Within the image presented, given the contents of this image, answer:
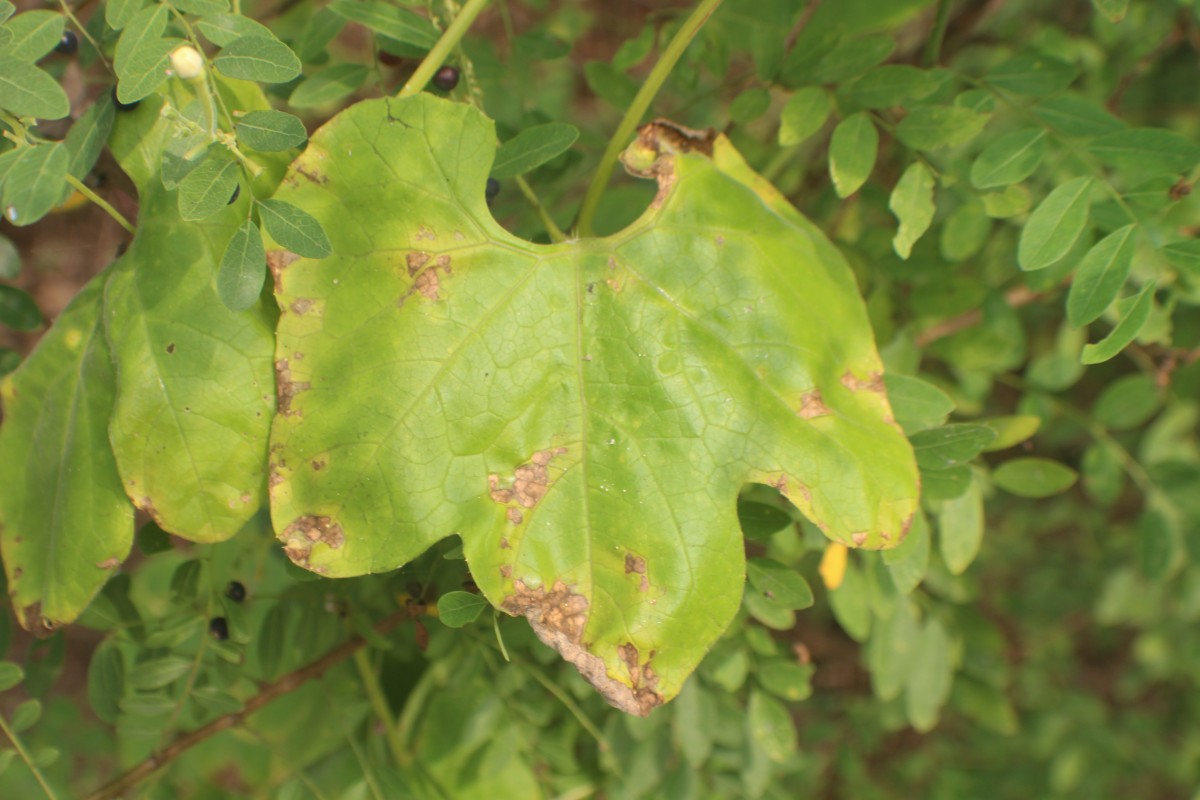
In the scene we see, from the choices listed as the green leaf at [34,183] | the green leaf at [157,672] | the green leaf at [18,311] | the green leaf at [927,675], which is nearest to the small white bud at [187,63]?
the green leaf at [34,183]

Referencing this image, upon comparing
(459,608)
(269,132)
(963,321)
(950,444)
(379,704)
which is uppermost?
(269,132)

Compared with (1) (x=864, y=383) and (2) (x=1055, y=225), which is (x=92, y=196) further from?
(2) (x=1055, y=225)

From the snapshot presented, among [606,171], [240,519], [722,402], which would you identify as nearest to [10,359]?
[240,519]

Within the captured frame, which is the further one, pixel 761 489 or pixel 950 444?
pixel 761 489

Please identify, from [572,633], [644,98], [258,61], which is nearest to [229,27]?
[258,61]

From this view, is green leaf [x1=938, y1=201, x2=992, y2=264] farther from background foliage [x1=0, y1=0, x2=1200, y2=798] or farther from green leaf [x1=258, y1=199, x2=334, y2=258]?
green leaf [x1=258, y1=199, x2=334, y2=258]

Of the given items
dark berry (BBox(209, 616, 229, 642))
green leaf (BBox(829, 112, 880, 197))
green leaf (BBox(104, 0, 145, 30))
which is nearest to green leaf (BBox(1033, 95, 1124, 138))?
green leaf (BBox(829, 112, 880, 197))

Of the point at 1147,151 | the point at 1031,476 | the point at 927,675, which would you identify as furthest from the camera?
the point at 927,675
